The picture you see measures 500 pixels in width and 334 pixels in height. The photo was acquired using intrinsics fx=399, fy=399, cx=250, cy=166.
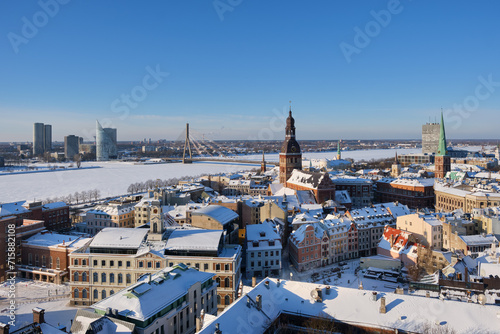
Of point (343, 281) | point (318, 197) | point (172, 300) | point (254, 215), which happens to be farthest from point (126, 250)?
point (318, 197)

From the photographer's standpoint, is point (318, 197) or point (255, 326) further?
point (318, 197)

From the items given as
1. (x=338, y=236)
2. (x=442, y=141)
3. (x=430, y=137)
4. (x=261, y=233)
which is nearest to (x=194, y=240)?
(x=261, y=233)

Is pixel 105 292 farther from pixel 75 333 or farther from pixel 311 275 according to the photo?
pixel 311 275

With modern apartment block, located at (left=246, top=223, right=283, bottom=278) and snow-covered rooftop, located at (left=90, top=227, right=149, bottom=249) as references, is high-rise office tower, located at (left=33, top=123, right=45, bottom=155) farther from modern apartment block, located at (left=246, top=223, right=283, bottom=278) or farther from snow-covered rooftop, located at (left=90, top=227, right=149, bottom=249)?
modern apartment block, located at (left=246, top=223, right=283, bottom=278)

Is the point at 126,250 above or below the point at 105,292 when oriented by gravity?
above

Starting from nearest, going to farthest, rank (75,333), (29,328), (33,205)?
1. (29,328)
2. (75,333)
3. (33,205)

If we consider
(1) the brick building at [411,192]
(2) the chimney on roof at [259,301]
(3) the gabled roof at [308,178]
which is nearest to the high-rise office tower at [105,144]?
(3) the gabled roof at [308,178]

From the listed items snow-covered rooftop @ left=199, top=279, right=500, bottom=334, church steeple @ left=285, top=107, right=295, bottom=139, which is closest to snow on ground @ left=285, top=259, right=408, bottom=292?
snow-covered rooftop @ left=199, top=279, right=500, bottom=334
